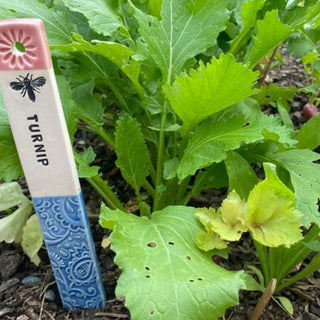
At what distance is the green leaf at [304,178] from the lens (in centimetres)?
92

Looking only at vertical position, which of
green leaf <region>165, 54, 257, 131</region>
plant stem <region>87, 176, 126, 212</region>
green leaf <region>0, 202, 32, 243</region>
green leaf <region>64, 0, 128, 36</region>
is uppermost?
green leaf <region>64, 0, 128, 36</region>

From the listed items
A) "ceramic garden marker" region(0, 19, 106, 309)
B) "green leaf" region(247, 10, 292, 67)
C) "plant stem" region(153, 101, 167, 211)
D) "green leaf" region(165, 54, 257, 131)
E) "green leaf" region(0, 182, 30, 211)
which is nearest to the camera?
"ceramic garden marker" region(0, 19, 106, 309)

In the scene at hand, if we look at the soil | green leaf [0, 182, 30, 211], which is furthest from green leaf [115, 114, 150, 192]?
green leaf [0, 182, 30, 211]

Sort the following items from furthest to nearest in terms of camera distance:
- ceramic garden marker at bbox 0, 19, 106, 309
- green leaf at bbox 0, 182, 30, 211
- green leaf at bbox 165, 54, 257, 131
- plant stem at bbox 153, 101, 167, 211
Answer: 1. green leaf at bbox 0, 182, 30, 211
2. plant stem at bbox 153, 101, 167, 211
3. green leaf at bbox 165, 54, 257, 131
4. ceramic garden marker at bbox 0, 19, 106, 309

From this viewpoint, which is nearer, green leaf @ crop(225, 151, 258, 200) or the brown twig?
the brown twig

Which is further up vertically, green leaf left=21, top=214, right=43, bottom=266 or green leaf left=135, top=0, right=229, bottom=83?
green leaf left=135, top=0, right=229, bottom=83

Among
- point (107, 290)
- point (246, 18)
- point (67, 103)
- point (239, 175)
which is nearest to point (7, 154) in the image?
point (67, 103)

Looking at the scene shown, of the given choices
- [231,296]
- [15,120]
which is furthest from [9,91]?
[231,296]

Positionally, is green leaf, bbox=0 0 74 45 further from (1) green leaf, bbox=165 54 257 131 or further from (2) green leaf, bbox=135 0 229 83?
(1) green leaf, bbox=165 54 257 131

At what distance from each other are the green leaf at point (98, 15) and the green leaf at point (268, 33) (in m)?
0.30

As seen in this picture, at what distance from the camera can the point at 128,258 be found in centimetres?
81

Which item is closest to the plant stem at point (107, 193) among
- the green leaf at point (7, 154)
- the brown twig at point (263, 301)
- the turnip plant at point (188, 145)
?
the turnip plant at point (188, 145)

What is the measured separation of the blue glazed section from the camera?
2.93 ft

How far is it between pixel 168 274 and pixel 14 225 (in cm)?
54
